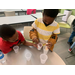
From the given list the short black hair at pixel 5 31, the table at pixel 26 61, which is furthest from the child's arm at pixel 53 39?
the short black hair at pixel 5 31

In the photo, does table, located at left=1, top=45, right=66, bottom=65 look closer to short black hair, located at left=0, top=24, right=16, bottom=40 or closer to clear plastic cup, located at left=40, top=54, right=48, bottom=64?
clear plastic cup, located at left=40, top=54, right=48, bottom=64

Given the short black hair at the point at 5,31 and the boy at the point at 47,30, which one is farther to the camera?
the boy at the point at 47,30

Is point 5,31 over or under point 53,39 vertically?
over

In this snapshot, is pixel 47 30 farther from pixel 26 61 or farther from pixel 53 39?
pixel 26 61

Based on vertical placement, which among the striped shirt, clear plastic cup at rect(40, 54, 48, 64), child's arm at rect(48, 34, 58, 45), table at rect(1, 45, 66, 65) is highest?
the striped shirt

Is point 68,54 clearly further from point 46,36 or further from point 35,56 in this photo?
point 35,56

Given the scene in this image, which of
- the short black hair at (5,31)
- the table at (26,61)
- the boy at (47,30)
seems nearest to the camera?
the short black hair at (5,31)

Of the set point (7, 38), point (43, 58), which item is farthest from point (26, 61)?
point (7, 38)

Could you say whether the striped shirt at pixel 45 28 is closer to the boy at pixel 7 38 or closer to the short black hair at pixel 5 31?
the boy at pixel 7 38

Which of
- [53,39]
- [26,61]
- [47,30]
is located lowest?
[26,61]

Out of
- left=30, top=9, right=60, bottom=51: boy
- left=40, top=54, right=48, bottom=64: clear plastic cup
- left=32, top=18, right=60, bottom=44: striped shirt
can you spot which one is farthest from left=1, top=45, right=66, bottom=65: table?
left=32, top=18, right=60, bottom=44: striped shirt

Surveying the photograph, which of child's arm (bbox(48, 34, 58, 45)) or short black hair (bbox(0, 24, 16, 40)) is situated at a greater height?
short black hair (bbox(0, 24, 16, 40))

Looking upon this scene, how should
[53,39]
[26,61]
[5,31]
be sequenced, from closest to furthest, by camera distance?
1. [5,31]
2. [26,61]
3. [53,39]

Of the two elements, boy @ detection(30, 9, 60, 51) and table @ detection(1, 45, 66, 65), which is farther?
boy @ detection(30, 9, 60, 51)
